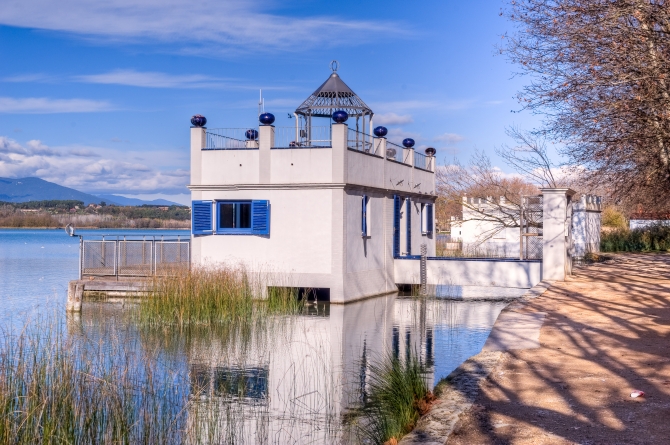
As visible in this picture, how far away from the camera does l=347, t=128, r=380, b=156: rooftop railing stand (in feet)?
71.9

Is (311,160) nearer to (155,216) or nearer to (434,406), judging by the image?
(434,406)

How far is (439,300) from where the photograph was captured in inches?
845

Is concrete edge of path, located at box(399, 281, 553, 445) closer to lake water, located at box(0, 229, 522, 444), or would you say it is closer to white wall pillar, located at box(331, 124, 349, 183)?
lake water, located at box(0, 229, 522, 444)

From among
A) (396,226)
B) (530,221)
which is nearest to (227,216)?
(396,226)

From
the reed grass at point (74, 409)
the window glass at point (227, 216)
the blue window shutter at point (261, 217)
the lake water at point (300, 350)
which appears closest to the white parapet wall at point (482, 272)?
the lake water at point (300, 350)

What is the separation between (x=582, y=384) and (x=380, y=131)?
16.0m

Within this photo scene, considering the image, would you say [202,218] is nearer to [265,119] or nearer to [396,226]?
[265,119]

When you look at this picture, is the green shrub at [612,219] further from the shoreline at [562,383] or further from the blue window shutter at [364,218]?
the shoreline at [562,383]

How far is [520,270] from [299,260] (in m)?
5.92

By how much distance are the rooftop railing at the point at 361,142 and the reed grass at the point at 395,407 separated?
1414cm

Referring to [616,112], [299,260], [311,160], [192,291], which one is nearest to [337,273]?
[299,260]

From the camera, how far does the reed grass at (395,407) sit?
6535 mm

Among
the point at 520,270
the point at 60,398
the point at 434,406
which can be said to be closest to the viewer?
the point at 434,406

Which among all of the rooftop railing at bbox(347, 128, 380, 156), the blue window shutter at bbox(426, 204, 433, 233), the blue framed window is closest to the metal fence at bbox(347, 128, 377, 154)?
the rooftop railing at bbox(347, 128, 380, 156)
